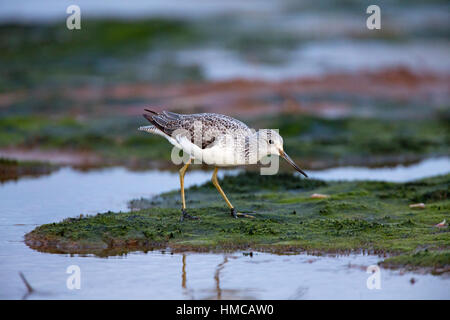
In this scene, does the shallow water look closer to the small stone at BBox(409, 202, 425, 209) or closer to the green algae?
the small stone at BBox(409, 202, 425, 209)

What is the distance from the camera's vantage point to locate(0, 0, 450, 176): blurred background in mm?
18484

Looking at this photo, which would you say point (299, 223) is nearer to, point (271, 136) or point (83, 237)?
point (271, 136)

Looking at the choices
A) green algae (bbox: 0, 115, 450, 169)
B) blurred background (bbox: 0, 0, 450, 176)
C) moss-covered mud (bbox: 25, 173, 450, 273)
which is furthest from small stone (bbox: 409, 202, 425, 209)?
green algae (bbox: 0, 115, 450, 169)

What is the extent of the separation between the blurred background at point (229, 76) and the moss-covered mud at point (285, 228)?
16.4ft

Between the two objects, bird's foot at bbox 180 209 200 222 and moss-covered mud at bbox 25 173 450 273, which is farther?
bird's foot at bbox 180 209 200 222

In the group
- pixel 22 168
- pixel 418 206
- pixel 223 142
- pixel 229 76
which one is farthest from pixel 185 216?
pixel 229 76

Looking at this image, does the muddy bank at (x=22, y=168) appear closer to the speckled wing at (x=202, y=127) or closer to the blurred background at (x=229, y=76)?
the blurred background at (x=229, y=76)

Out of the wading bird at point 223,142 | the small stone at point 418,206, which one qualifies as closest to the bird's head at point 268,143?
the wading bird at point 223,142

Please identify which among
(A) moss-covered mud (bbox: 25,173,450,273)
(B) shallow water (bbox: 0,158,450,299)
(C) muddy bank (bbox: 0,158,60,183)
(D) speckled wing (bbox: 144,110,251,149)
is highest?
(D) speckled wing (bbox: 144,110,251,149)

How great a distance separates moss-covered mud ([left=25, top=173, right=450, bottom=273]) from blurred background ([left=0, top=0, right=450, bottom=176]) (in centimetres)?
501

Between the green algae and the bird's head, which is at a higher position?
the green algae

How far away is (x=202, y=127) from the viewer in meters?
10.6

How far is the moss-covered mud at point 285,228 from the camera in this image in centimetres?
941

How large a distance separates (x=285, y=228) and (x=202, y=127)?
76.2 inches
